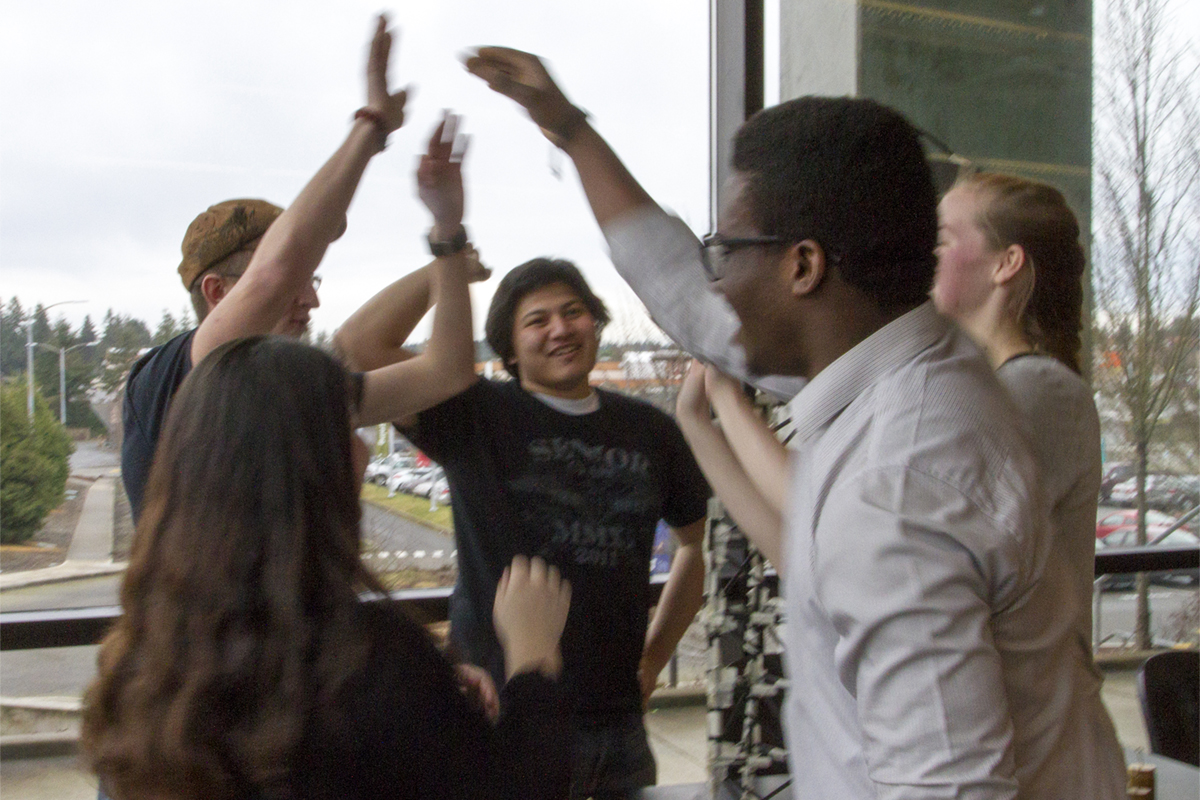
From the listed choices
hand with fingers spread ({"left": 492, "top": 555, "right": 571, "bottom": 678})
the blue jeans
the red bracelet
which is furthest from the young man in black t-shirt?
hand with fingers spread ({"left": 492, "top": 555, "right": 571, "bottom": 678})

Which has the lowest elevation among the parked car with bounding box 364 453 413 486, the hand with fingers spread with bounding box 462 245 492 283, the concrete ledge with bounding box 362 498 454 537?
the concrete ledge with bounding box 362 498 454 537

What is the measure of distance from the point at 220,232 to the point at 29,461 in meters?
1.02

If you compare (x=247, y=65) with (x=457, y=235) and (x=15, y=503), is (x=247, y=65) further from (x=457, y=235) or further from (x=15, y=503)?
(x=15, y=503)

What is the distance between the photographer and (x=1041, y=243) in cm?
139

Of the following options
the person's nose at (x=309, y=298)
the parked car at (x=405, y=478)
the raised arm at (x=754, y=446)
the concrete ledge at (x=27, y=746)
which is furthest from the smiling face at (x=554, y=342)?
the concrete ledge at (x=27, y=746)

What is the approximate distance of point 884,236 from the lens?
866 mm

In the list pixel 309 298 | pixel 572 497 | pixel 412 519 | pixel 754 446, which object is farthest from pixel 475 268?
pixel 754 446

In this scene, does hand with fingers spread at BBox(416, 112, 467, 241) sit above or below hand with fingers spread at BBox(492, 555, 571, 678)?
above

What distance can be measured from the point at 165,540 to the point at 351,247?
4.57ft

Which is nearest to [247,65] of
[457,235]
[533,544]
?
[457,235]

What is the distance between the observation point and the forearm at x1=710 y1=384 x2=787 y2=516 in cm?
122

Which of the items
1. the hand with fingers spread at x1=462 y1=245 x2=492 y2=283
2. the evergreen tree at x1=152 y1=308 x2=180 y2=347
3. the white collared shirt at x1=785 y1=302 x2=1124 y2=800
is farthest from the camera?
the evergreen tree at x1=152 y1=308 x2=180 y2=347

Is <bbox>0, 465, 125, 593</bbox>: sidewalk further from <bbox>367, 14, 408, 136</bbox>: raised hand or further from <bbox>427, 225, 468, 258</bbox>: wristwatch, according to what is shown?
<bbox>367, 14, 408, 136</bbox>: raised hand

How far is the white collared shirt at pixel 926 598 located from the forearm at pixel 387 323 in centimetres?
124
